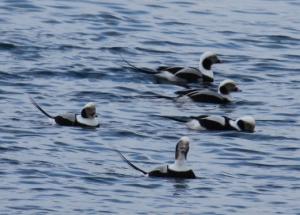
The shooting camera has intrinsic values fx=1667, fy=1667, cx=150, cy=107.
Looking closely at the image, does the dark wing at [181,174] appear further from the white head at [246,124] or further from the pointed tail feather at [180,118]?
the pointed tail feather at [180,118]

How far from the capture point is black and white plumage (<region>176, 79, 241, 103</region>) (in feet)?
90.0

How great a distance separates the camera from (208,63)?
29.8 metres

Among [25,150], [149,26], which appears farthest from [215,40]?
[25,150]

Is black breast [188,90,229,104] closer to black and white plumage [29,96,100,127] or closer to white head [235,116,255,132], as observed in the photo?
white head [235,116,255,132]

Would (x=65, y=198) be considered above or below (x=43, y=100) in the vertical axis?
below

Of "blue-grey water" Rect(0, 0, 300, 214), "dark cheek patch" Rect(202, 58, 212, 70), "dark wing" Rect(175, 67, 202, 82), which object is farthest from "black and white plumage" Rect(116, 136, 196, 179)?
"dark cheek patch" Rect(202, 58, 212, 70)

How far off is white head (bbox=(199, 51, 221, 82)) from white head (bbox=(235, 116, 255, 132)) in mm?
4715

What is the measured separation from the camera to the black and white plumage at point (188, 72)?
2894 cm

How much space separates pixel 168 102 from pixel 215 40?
257 inches

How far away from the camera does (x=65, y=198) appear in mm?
19266

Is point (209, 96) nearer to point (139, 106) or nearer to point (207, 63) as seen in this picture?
point (139, 106)

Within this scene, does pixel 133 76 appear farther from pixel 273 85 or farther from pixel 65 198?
pixel 65 198

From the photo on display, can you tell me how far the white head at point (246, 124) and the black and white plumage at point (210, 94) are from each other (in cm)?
258

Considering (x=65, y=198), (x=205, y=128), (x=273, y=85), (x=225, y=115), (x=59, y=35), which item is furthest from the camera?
(x=59, y=35)
